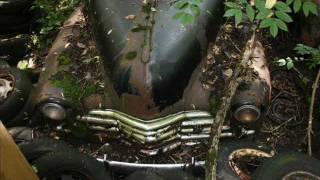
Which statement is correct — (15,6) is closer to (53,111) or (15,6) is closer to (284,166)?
(53,111)

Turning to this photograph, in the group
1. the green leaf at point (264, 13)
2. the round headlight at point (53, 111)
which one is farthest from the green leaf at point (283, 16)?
the round headlight at point (53, 111)

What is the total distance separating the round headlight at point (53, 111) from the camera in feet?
11.6

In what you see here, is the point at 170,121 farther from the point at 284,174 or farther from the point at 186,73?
the point at 284,174

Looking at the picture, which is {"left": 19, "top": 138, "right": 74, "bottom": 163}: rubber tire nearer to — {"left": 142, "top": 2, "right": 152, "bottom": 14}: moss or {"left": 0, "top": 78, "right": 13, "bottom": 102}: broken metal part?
{"left": 0, "top": 78, "right": 13, "bottom": 102}: broken metal part

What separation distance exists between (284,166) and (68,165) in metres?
1.57

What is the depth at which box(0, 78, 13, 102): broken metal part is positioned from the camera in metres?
3.89

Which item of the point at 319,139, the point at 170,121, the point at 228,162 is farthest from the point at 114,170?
the point at 319,139

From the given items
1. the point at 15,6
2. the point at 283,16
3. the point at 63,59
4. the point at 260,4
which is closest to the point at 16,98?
the point at 63,59

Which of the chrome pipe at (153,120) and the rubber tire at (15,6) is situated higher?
the rubber tire at (15,6)

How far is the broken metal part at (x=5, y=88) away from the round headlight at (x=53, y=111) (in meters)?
0.54

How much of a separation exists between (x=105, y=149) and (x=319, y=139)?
1918mm

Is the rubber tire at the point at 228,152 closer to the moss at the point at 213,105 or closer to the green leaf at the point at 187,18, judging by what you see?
the moss at the point at 213,105

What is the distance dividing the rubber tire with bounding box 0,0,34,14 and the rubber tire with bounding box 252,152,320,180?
3.14 meters

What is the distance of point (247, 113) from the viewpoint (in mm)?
3461
